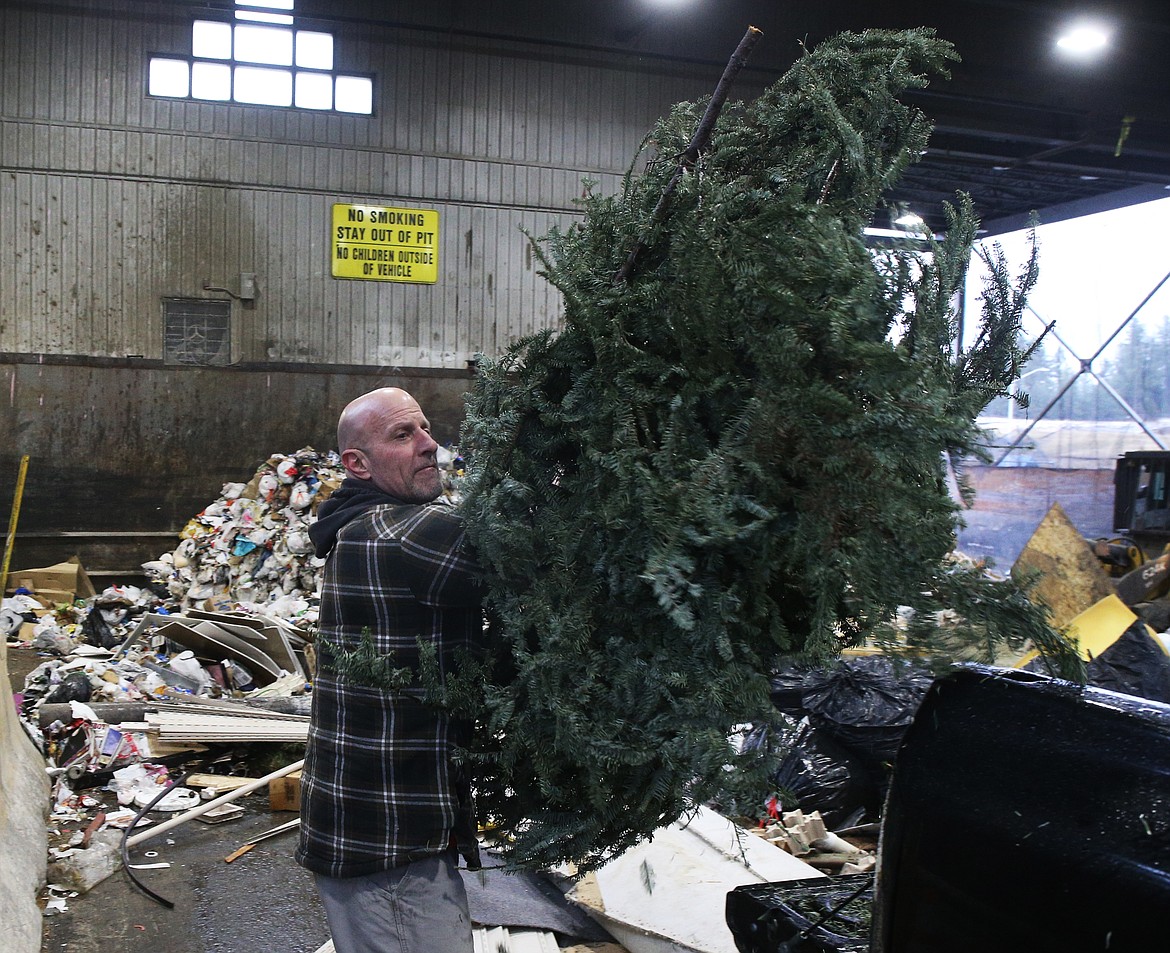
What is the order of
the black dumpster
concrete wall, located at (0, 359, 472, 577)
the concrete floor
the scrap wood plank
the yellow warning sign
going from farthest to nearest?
the yellow warning sign < concrete wall, located at (0, 359, 472, 577) < the scrap wood plank < the concrete floor < the black dumpster

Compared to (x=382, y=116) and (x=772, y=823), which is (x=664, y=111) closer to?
(x=382, y=116)

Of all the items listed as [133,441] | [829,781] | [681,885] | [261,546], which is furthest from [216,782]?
[133,441]

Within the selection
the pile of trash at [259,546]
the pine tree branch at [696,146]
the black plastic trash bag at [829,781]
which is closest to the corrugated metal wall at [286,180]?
the pile of trash at [259,546]

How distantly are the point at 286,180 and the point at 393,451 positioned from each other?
31.5 feet

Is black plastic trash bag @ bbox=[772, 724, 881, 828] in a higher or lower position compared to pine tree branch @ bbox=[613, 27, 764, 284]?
lower

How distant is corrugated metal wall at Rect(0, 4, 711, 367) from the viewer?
1028 cm

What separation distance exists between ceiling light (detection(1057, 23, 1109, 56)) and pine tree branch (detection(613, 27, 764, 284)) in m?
11.5

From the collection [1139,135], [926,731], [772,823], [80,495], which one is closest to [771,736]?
[926,731]

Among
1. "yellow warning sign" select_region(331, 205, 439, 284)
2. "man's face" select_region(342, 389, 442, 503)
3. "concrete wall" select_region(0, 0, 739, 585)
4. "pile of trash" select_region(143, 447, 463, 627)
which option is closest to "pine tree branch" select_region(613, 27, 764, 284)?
"man's face" select_region(342, 389, 442, 503)

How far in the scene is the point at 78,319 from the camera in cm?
1041

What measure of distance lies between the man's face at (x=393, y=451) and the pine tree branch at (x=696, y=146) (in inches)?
30.6

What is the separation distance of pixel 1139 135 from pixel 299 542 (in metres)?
12.1

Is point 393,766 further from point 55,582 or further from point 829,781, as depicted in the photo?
point 55,582

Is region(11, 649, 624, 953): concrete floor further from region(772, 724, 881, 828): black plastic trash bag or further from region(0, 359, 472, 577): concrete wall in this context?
region(0, 359, 472, 577): concrete wall
